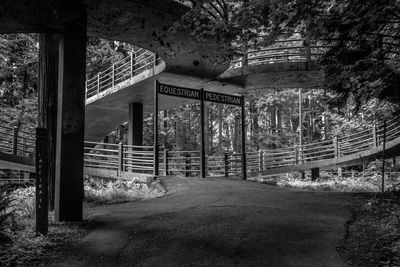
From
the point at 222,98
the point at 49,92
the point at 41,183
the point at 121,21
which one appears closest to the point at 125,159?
the point at 222,98

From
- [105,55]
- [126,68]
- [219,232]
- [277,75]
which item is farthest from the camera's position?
[105,55]

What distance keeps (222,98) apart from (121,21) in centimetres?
745

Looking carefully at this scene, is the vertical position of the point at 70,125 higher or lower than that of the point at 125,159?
higher

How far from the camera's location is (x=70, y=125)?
7844mm

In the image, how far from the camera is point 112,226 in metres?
7.36

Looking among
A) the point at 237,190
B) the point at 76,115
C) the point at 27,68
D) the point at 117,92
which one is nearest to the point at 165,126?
the point at 27,68

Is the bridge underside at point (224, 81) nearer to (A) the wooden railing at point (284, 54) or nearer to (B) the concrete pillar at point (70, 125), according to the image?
(A) the wooden railing at point (284, 54)

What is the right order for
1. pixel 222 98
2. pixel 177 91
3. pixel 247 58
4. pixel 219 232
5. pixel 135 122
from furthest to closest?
1. pixel 135 122
2. pixel 247 58
3. pixel 222 98
4. pixel 177 91
5. pixel 219 232

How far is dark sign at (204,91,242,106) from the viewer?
611 inches

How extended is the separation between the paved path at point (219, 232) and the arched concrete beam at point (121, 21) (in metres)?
4.37

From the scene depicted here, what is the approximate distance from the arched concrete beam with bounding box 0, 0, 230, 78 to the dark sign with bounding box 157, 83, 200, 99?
4.75 feet

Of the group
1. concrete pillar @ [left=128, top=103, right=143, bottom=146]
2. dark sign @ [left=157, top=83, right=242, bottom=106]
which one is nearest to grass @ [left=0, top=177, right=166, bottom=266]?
dark sign @ [left=157, top=83, right=242, bottom=106]

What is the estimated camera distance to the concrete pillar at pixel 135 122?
2159 cm

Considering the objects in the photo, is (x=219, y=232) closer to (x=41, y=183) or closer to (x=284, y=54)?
(x=41, y=183)
